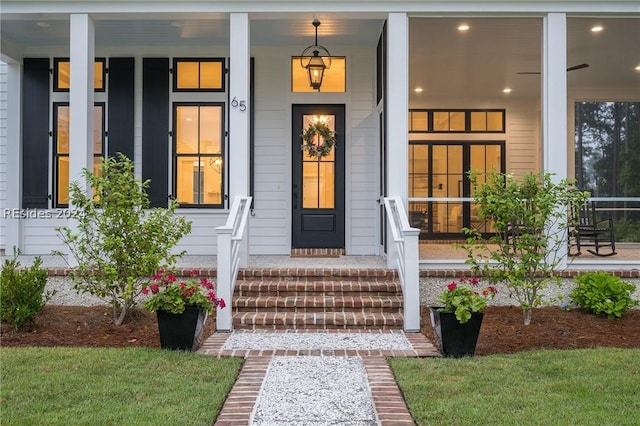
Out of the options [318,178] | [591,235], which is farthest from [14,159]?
[591,235]

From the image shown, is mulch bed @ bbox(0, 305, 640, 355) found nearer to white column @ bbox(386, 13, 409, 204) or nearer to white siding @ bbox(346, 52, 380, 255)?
white column @ bbox(386, 13, 409, 204)

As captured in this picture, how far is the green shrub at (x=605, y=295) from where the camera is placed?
518 cm

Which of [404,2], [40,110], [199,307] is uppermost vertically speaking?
[404,2]

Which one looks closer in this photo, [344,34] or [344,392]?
[344,392]

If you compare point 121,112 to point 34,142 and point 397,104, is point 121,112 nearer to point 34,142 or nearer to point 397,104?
point 34,142

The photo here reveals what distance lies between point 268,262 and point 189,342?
7.94 feet

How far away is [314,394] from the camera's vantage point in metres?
3.27

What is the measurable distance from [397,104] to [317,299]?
90.2 inches

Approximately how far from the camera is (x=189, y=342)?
4.14 metres

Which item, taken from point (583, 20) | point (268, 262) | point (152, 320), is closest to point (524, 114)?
point (583, 20)

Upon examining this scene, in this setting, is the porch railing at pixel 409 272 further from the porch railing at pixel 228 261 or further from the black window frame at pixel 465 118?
the black window frame at pixel 465 118

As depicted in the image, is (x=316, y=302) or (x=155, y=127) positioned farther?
(x=155, y=127)

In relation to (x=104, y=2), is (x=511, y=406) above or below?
below

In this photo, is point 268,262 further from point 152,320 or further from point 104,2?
point 104,2
